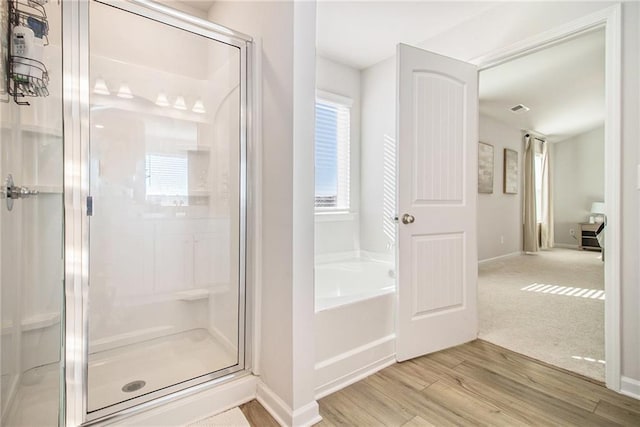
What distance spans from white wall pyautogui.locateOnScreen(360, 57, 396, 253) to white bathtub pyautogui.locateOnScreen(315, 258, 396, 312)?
222 mm

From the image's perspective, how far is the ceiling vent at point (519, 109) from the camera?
514 centimetres

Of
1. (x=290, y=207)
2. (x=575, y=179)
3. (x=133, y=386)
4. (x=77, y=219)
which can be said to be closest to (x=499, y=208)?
(x=575, y=179)

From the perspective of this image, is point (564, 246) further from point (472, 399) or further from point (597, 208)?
point (472, 399)

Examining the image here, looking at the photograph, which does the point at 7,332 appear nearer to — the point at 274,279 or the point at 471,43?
the point at 274,279

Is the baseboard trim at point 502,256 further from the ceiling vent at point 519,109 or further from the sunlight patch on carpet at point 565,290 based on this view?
the ceiling vent at point 519,109

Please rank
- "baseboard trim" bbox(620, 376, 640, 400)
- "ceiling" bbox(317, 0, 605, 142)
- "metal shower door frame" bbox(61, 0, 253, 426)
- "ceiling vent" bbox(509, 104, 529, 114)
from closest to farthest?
1. "metal shower door frame" bbox(61, 0, 253, 426)
2. "baseboard trim" bbox(620, 376, 640, 400)
3. "ceiling" bbox(317, 0, 605, 142)
4. "ceiling vent" bbox(509, 104, 529, 114)

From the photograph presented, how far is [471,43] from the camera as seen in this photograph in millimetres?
2439

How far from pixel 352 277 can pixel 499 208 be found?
4313 mm

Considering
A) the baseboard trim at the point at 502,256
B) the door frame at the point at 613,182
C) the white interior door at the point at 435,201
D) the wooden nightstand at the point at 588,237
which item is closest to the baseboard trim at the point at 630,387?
the door frame at the point at 613,182

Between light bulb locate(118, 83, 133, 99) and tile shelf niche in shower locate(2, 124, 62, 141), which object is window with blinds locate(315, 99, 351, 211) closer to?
light bulb locate(118, 83, 133, 99)

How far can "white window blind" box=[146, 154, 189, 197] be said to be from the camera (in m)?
2.14

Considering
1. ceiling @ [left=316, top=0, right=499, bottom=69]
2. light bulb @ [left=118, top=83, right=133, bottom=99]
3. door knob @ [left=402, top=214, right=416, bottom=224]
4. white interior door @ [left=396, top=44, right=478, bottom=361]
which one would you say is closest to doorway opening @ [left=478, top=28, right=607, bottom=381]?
white interior door @ [left=396, top=44, right=478, bottom=361]

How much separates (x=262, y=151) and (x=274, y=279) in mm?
690

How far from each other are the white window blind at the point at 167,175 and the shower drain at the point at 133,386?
1.16 m
